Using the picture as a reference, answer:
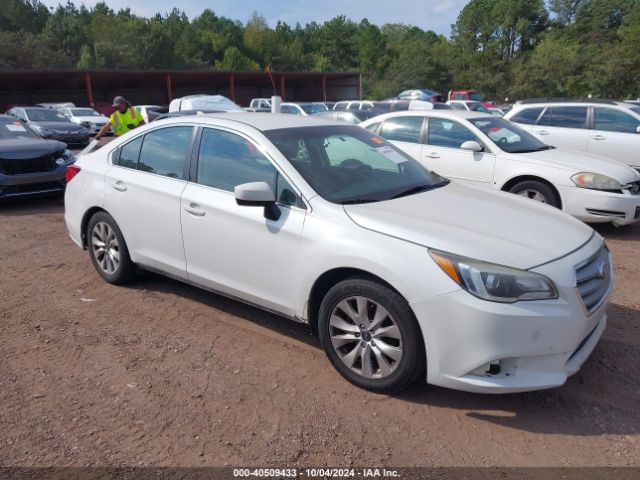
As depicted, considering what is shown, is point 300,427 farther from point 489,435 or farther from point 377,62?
point 377,62

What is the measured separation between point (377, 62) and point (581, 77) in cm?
4215

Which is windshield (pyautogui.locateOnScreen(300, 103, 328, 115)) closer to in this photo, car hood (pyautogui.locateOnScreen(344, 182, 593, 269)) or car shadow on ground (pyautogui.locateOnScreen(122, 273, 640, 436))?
car hood (pyautogui.locateOnScreen(344, 182, 593, 269))

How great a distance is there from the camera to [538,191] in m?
6.82

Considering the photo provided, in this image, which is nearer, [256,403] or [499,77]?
[256,403]

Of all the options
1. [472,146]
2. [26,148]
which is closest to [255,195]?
[472,146]

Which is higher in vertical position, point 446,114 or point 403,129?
point 446,114

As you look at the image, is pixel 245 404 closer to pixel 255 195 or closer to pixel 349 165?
pixel 255 195

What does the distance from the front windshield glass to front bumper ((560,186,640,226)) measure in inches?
744

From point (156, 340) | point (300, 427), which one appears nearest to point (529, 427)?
point (300, 427)

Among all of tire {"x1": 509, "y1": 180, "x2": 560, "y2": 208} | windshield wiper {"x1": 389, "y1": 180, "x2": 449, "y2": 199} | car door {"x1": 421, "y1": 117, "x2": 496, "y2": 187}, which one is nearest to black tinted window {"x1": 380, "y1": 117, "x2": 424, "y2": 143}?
car door {"x1": 421, "y1": 117, "x2": 496, "y2": 187}

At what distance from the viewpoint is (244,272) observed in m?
3.77

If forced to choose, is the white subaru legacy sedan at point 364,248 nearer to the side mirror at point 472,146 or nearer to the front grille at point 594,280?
the front grille at point 594,280

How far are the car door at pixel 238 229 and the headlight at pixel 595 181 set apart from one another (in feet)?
14.9

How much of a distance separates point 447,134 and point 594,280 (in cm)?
465
